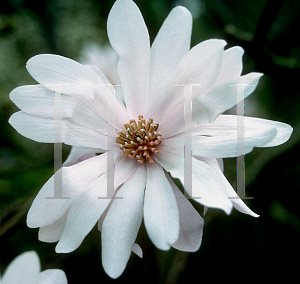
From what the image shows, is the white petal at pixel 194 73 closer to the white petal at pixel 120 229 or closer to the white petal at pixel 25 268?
the white petal at pixel 120 229

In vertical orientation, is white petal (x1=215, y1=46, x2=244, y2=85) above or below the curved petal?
above

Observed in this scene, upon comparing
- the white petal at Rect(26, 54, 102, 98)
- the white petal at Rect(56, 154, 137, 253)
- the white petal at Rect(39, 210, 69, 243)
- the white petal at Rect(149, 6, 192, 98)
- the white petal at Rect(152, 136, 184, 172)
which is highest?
the white petal at Rect(149, 6, 192, 98)

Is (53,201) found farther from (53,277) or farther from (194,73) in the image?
(194,73)

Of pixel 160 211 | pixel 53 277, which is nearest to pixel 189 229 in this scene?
pixel 160 211

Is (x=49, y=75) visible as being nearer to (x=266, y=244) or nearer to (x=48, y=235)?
(x=48, y=235)

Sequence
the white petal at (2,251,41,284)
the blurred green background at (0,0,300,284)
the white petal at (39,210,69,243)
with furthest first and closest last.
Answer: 1. the blurred green background at (0,0,300,284)
2. the white petal at (39,210,69,243)
3. the white petal at (2,251,41,284)

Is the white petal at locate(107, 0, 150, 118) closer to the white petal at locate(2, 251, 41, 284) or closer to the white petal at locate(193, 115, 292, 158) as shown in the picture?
the white petal at locate(193, 115, 292, 158)

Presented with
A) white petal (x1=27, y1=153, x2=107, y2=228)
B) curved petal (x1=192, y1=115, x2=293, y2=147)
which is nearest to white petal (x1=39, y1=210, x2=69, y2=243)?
white petal (x1=27, y1=153, x2=107, y2=228)

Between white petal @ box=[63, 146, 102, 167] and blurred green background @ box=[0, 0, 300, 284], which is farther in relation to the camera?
blurred green background @ box=[0, 0, 300, 284]
